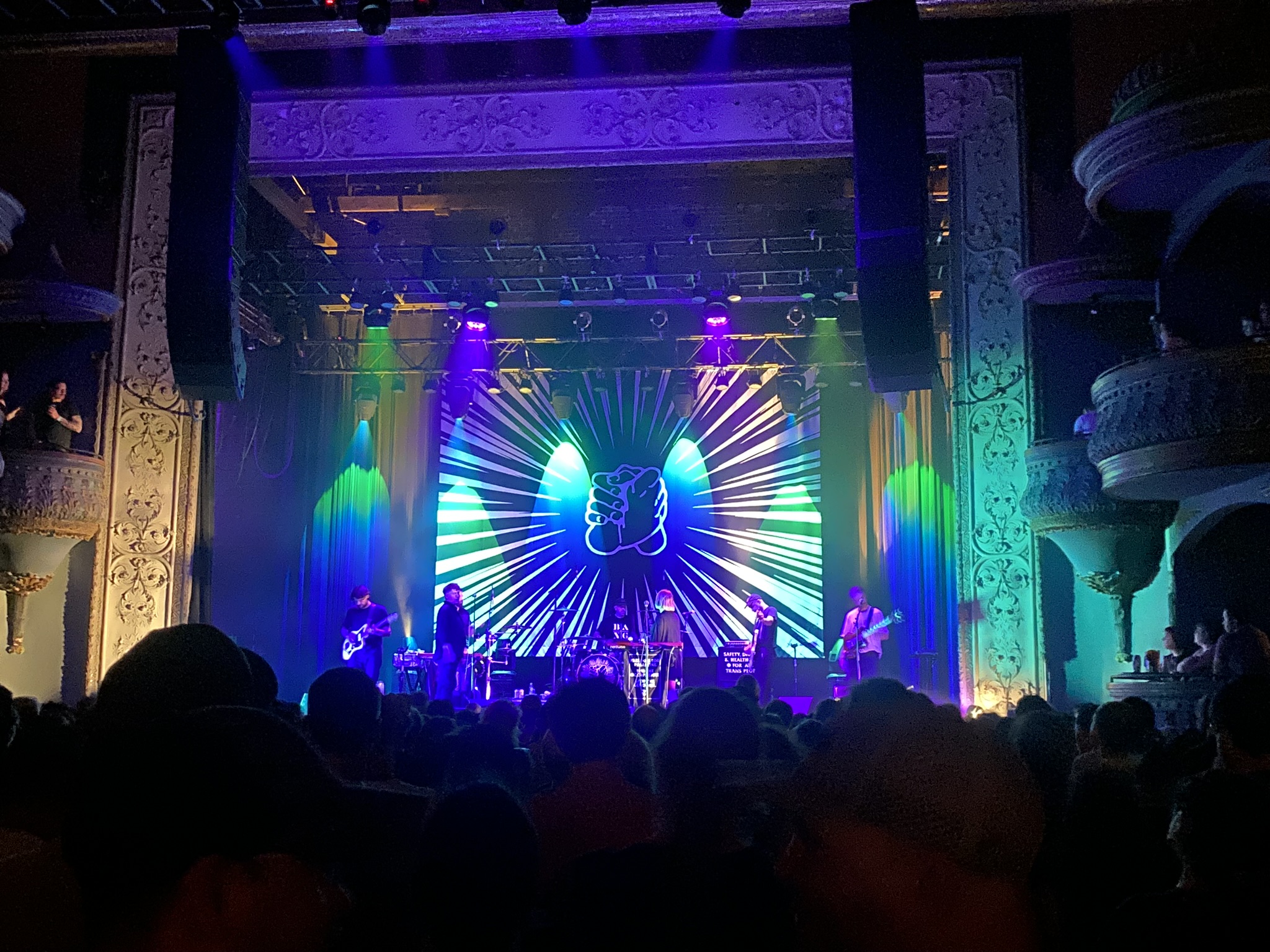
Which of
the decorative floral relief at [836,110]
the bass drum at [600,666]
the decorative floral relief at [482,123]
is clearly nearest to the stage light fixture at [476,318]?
the decorative floral relief at [482,123]

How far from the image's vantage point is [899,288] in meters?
7.30

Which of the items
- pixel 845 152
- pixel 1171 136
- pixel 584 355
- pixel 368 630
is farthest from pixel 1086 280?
pixel 368 630

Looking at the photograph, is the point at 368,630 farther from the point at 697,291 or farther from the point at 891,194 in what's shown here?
the point at 891,194

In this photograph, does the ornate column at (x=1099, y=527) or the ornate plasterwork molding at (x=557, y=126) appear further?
the ornate plasterwork molding at (x=557, y=126)

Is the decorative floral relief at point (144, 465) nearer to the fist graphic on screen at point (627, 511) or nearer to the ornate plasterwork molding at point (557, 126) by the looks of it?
the ornate plasterwork molding at point (557, 126)

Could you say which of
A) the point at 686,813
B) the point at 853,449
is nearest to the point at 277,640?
A: the point at 853,449

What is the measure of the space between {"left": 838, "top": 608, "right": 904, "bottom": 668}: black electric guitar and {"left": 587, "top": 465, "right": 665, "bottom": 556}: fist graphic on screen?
3.70 m

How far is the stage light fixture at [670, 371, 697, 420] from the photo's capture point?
54.4ft

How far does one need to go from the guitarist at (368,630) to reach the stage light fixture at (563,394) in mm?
4444

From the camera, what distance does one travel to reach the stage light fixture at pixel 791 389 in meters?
16.2

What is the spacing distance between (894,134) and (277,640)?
1135 centimetres

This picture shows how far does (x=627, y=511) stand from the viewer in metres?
17.0

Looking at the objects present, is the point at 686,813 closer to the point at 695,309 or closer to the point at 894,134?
the point at 894,134

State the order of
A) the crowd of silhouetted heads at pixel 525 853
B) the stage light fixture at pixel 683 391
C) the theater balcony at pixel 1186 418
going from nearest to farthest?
the crowd of silhouetted heads at pixel 525 853
the theater balcony at pixel 1186 418
the stage light fixture at pixel 683 391
